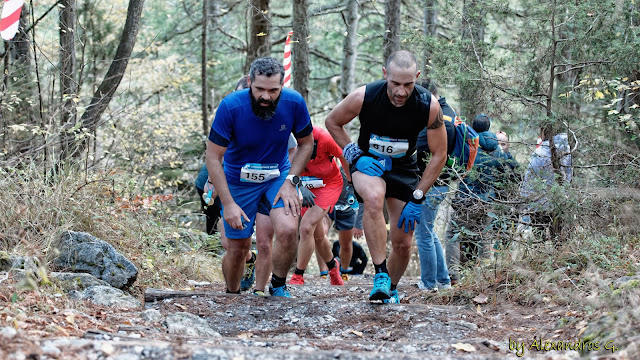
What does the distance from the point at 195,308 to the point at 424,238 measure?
2.87 metres

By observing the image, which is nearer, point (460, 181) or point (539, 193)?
point (539, 193)

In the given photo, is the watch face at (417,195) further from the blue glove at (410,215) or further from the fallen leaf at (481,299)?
the fallen leaf at (481,299)

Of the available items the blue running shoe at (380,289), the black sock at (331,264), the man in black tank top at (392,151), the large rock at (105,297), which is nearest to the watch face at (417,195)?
the man in black tank top at (392,151)

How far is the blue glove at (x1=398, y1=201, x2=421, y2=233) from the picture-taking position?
19.4 feet

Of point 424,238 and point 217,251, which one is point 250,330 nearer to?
point 424,238

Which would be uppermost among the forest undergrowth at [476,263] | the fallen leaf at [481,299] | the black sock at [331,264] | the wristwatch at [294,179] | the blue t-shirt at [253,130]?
the blue t-shirt at [253,130]

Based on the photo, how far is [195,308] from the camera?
18.0 feet

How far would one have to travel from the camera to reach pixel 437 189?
7176mm

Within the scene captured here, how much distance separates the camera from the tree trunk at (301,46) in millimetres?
12008

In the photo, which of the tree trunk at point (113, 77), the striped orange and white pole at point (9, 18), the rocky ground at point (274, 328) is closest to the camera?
the rocky ground at point (274, 328)

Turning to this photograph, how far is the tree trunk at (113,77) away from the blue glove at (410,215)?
464cm

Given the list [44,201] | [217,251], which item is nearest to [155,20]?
[217,251]

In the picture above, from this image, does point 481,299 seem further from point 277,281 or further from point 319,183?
point 319,183

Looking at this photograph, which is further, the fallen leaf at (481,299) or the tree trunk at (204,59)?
the tree trunk at (204,59)
